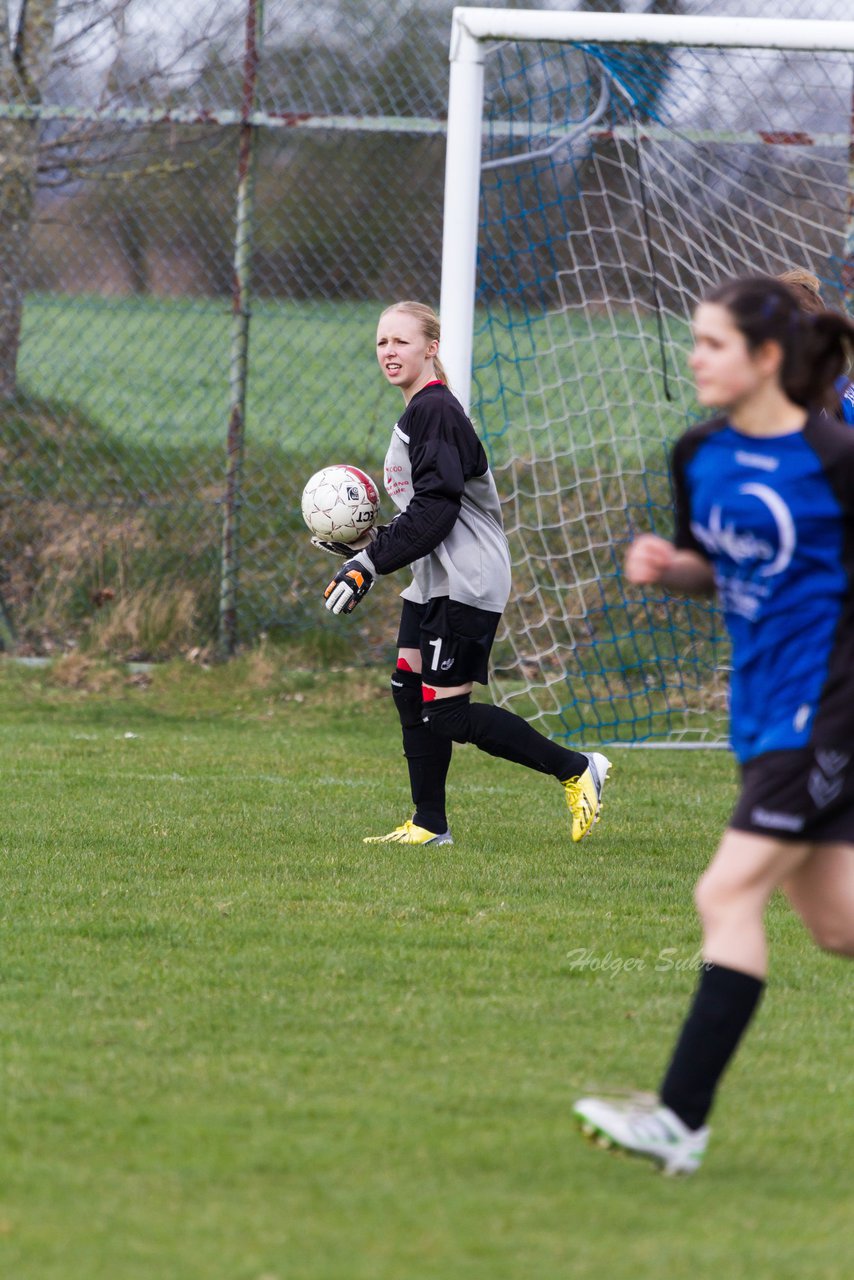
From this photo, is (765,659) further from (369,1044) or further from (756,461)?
(369,1044)

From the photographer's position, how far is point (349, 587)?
212 inches

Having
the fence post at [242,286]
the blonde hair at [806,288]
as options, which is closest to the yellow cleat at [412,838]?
the blonde hair at [806,288]

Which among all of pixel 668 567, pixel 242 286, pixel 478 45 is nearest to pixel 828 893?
pixel 668 567

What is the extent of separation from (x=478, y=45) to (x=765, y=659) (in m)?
4.71

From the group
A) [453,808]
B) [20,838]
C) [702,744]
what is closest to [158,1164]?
[20,838]

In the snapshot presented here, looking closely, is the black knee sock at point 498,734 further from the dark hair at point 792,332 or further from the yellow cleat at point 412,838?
the dark hair at point 792,332

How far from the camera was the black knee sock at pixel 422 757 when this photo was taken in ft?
18.6

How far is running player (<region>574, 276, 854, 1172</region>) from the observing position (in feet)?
9.15

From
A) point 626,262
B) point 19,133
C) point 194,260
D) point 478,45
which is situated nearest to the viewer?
point 478,45

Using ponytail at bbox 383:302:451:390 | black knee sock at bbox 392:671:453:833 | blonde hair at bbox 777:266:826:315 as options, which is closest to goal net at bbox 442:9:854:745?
ponytail at bbox 383:302:451:390

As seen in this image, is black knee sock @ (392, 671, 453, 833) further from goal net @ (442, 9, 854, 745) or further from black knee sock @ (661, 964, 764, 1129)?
black knee sock @ (661, 964, 764, 1129)

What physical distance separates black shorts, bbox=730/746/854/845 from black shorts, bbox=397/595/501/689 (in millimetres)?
2693

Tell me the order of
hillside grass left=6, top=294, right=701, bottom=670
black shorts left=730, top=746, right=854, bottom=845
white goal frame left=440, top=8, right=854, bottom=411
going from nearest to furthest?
black shorts left=730, top=746, right=854, bottom=845 < white goal frame left=440, top=8, right=854, bottom=411 < hillside grass left=6, top=294, right=701, bottom=670

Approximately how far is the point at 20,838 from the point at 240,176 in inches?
186
